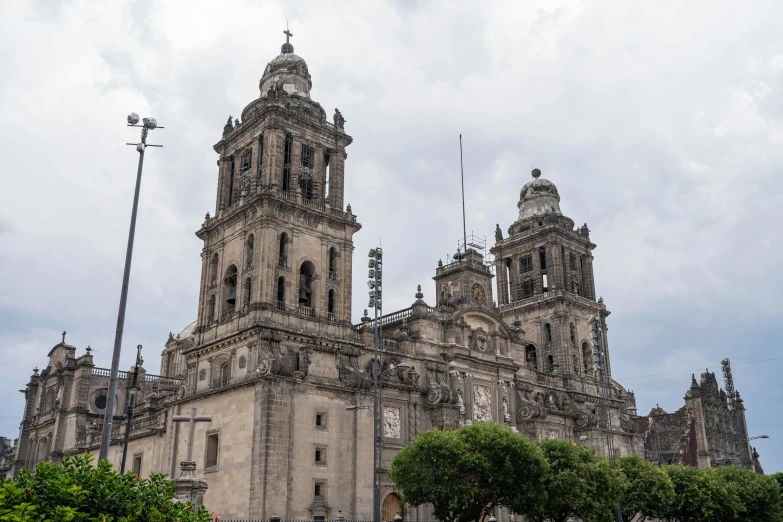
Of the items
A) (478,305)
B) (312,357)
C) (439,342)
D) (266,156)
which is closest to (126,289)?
(312,357)

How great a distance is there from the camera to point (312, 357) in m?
46.2

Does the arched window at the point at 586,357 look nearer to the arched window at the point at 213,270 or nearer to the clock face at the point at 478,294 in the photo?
the clock face at the point at 478,294

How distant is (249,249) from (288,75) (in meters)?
14.6

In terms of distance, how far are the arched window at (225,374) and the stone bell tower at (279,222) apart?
6.86ft

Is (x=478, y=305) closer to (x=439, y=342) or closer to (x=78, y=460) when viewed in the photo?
(x=439, y=342)

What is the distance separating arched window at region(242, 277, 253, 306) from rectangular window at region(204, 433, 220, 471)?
27.7 feet

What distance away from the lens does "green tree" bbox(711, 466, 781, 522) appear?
173ft

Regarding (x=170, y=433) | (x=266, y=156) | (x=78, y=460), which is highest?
(x=266, y=156)

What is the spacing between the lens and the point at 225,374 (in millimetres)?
46594

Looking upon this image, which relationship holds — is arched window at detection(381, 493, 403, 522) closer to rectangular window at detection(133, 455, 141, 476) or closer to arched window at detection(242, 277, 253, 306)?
arched window at detection(242, 277, 253, 306)

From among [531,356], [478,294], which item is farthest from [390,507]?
[531,356]

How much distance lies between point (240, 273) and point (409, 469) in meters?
17.6

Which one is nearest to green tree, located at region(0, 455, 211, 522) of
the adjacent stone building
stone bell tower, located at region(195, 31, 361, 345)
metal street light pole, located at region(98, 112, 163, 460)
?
metal street light pole, located at region(98, 112, 163, 460)

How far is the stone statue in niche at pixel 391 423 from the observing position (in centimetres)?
4858
